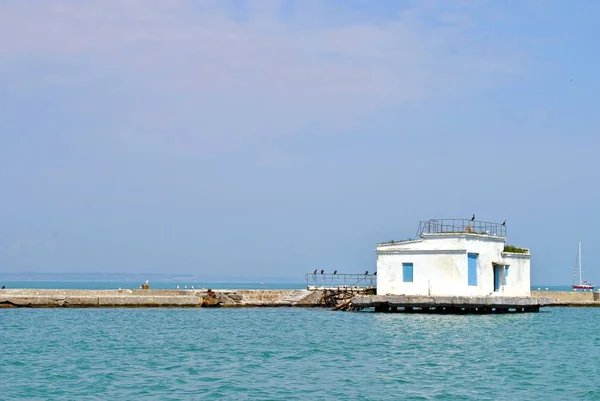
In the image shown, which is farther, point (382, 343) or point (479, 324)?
point (479, 324)

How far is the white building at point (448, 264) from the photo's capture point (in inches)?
1921

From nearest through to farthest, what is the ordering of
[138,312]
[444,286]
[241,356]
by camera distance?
[241,356], [444,286], [138,312]

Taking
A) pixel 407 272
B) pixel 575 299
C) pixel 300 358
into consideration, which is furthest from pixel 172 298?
pixel 575 299

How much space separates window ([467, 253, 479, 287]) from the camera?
49062 millimetres

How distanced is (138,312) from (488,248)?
21.3 metres

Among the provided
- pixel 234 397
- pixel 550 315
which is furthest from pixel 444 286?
pixel 234 397

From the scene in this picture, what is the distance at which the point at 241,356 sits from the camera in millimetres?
32000

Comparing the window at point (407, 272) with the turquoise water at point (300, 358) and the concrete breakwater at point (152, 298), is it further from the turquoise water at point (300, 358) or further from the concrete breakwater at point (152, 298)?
the concrete breakwater at point (152, 298)

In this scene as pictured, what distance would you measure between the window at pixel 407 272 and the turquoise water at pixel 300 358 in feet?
8.30

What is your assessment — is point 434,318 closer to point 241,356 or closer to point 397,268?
point 397,268

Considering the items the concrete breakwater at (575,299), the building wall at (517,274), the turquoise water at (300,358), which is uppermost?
the building wall at (517,274)

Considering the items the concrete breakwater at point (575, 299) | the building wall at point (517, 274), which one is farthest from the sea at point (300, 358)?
the concrete breakwater at point (575, 299)

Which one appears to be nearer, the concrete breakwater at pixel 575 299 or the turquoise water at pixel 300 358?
the turquoise water at pixel 300 358

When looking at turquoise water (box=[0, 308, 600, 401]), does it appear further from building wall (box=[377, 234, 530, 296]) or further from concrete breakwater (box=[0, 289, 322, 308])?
concrete breakwater (box=[0, 289, 322, 308])
